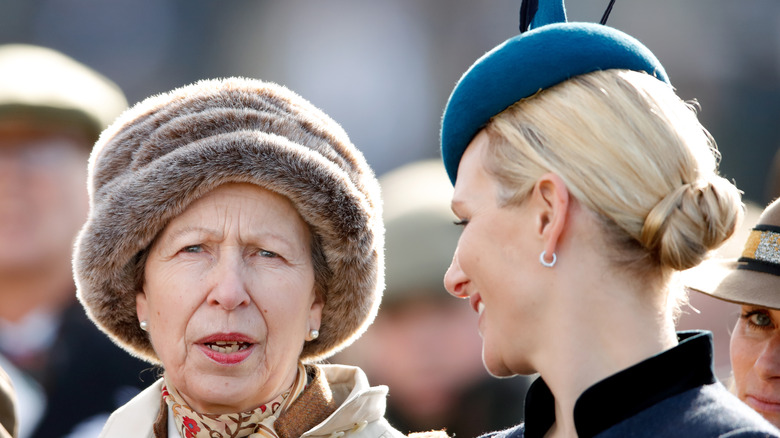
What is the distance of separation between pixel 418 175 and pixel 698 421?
4.01 meters

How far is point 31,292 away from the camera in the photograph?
16.3ft

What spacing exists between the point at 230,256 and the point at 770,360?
1.87 m

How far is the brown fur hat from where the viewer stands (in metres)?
2.95

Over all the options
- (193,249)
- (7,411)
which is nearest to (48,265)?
(7,411)

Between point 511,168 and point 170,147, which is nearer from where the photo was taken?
point 511,168

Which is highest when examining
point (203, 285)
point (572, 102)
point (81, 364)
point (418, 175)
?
point (572, 102)

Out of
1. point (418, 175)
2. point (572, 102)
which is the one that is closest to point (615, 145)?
point (572, 102)

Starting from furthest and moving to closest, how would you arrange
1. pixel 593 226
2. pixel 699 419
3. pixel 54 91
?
pixel 54 91, pixel 593 226, pixel 699 419

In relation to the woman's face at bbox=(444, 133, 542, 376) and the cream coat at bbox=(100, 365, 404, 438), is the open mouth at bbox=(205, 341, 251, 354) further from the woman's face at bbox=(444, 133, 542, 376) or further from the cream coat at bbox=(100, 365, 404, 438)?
the woman's face at bbox=(444, 133, 542, 376)

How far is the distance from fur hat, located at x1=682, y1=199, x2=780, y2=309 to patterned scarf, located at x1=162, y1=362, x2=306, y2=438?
1436mm

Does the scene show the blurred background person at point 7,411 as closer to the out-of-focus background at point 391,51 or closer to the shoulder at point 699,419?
the shoulder at point 699,419

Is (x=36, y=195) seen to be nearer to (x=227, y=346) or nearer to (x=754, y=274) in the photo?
(x=227, y=346)

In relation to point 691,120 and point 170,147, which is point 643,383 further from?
point 170,147

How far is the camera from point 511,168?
229cm
